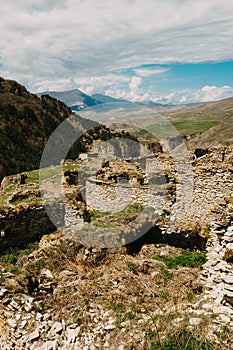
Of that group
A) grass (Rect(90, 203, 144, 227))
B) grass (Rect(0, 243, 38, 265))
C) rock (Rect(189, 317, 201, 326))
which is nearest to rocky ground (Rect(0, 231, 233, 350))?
rock (Rect(189, 317, 201, 326))

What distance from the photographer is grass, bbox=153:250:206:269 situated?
30.4 ft

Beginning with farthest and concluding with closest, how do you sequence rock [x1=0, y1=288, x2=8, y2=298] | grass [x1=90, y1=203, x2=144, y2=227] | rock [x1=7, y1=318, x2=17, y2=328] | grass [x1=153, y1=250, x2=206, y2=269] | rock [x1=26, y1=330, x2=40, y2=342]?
grass [x1=90, y1=203, x2=144, y2=227] → grass [x1=153, y1=250, x2=206, y2=269] → rock [x1=0, y1=288, x2=8, y2=298] → rock [x1=7, y1=318, x2=17, y2=328] → rock [x1=26, y1=330, x2=40, y2=342]

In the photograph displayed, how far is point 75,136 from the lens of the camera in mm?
40438

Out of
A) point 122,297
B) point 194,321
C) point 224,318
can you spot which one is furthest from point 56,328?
point 224,318

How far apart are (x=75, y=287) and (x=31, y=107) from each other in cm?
5402

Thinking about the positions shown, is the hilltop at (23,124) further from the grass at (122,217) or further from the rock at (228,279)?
the rock at (228,279)

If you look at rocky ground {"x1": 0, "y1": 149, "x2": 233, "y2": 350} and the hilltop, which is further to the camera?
the hilltop

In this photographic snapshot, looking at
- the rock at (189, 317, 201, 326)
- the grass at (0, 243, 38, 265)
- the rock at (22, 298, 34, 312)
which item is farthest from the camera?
the grass at (0, 243, 38, 265)

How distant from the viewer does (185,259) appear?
9523 mm

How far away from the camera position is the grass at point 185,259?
364 inches

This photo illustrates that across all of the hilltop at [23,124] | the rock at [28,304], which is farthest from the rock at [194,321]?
the hilltop at [23,124]

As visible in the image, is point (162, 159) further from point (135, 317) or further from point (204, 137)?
point (204, 137)

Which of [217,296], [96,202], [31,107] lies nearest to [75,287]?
[217,296]

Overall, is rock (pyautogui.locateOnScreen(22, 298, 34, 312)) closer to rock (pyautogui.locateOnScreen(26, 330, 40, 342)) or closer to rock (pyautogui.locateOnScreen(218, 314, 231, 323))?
rock (pyautogui.locateOnScreen(26, 330, 40, 342))
